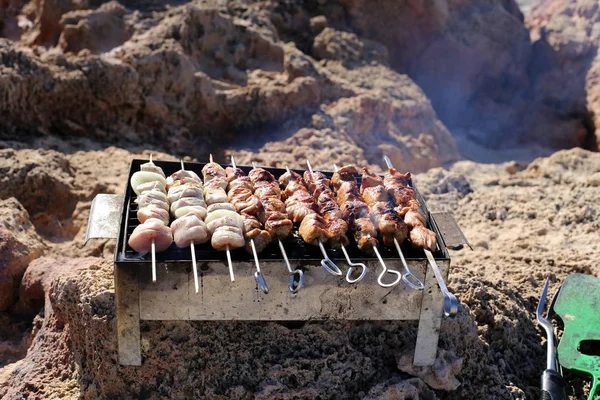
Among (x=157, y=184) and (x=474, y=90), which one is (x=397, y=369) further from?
(x=474, y=90)

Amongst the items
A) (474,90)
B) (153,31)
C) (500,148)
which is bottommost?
(500,148)

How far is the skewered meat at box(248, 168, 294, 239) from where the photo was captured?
159 inches

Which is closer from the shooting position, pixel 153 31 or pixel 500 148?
pixel 153 31

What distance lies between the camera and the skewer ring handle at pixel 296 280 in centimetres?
358

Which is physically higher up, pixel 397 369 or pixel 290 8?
pixel 290 8

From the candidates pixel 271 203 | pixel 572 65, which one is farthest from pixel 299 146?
pixel 572 65

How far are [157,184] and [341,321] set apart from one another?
1687 millimetres

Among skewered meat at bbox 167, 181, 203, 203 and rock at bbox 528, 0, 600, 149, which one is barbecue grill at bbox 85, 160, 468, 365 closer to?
skewered meat at bbox 167, 181, 203, 203

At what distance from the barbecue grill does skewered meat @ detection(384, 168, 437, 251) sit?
0.32 ft

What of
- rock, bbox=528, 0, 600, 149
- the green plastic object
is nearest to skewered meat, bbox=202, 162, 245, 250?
the green plastic object

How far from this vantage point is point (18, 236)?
5.44 m

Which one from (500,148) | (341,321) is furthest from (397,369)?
(500,148)

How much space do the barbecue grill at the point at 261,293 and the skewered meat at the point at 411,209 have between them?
0.32 feet

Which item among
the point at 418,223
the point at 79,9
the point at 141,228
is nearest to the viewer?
the point at 141,228
